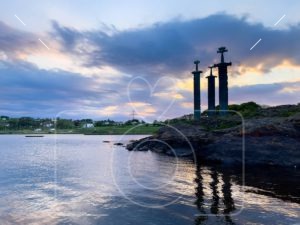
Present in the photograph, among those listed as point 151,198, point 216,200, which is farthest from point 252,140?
point 151,198

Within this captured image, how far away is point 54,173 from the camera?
6212 centimetres

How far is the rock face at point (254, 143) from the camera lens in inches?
2670

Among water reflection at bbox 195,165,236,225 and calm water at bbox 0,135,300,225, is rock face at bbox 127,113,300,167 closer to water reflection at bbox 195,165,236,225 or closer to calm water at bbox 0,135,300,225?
calm water at bbox 0,135,300,225

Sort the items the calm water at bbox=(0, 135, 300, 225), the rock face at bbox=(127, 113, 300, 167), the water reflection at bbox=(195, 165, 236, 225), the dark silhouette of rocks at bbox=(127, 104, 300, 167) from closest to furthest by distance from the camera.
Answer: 1. the calm water at bbox=(0, 135, 300, 225)
2. the water reflection at bbox=(195, 165, 236, 225)
3. the rock face at bbox=(127, 113, 300, 167)
4. the dark silhouette of rocks at bbox=(127, 104, 300, 167)

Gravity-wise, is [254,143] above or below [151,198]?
above

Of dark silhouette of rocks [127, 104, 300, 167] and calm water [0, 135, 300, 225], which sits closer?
calm water [0, 135, 300, 225]

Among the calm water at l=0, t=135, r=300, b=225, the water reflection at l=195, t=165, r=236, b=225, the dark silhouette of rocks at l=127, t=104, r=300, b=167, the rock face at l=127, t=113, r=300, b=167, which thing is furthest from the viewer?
the dark silhouette of rocks at l=127, t=104, r=300, b=167

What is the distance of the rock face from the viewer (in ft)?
222

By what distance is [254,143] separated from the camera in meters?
71.1

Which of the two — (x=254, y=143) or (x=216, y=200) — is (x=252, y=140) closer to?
(x=254, y=143)

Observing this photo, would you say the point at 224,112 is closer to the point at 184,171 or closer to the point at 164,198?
the point at 184,171

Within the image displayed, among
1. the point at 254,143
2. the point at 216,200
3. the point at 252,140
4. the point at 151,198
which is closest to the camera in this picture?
the point at 216,200

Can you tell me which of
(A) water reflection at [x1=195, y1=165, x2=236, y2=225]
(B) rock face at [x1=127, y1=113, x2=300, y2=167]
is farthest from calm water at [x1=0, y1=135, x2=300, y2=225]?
(B) rock face at [x1=127, y1=113, x2=300, y2=167]

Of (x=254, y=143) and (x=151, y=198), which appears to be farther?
(x=254, y=143)
